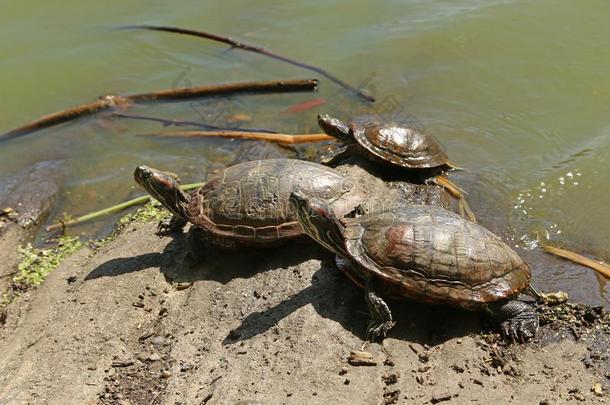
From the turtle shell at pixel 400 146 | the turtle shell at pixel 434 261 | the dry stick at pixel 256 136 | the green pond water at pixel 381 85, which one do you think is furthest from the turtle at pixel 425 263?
the dry stick at pixel 256 136

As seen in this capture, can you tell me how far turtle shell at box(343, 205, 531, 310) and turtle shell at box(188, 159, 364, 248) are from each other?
0.76 meters

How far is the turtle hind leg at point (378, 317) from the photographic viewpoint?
4.84 m

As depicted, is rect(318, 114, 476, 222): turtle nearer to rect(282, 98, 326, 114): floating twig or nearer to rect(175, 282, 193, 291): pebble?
rect(282, 98, 326, 114): floating twig

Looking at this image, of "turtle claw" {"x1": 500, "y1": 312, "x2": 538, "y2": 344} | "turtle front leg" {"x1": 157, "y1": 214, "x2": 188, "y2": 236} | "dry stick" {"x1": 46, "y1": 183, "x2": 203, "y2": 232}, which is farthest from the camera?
"dry stick" {"x1": 46, "y1": 183, "x2": 203, "y2": 232}

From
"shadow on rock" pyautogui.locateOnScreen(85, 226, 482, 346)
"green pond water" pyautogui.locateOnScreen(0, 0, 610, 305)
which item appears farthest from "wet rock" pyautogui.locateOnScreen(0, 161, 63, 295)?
"shadow on rock" pyautogui.locateOnScreen(85, 226, 482, 346)

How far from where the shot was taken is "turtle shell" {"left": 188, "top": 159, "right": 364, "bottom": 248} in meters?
5.70

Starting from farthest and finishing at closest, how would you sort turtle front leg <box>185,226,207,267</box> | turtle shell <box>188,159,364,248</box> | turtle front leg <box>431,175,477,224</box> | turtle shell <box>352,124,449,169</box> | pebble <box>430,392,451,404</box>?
turtle shell <box>352,124,449,169</box> → turtle front leg <box>431,175,477,224</box> → turtle front leg <box>185,226,207,267</box> → turtle shell <box>188,159,364,248</box> → pebble <box>430,392,451,404</box>

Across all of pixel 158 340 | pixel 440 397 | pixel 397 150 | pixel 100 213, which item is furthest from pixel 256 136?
pixel 440 397

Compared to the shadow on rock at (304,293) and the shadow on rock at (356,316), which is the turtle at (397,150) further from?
the shadow on rock at (356,316)

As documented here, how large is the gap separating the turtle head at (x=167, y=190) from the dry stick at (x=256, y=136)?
2.76 meters

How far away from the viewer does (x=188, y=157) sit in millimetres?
8875

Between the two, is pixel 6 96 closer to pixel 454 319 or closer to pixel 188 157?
pixel 188 157

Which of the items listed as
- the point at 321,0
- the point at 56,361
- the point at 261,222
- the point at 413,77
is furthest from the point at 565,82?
the point at 56,361

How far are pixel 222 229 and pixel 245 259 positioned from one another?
42 cm
